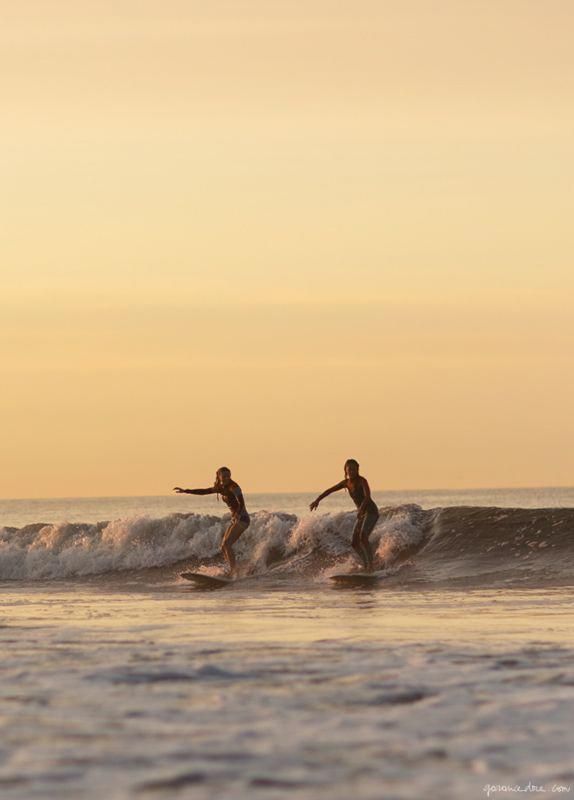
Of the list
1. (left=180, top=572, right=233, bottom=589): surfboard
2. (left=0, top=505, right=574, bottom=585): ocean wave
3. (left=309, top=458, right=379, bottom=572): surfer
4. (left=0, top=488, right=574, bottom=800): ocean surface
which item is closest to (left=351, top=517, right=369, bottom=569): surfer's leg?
(left=309, top=458, right=379, bottom=572): surfer

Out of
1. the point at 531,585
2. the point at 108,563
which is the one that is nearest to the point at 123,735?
the point at 531,585

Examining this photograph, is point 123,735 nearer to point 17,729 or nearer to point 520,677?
point 17,729

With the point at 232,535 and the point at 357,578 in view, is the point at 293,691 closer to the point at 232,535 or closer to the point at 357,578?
the point at 357,578

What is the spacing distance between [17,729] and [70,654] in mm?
3812

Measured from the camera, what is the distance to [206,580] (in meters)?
25.3

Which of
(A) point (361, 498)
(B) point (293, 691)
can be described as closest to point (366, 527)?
(A) point (361, 498)

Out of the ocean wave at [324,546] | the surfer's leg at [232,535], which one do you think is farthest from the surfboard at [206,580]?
the ocean wave at [324,546]

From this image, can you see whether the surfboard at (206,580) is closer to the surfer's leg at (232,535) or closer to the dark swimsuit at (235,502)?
the surfer's leg at (232,535)

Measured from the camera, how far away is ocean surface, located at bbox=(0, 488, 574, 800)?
773cm

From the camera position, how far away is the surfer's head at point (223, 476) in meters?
25.8

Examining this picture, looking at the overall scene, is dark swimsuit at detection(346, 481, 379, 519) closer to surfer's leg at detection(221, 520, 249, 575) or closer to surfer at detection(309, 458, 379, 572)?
surfer at detection(309, 458, 379, 572)

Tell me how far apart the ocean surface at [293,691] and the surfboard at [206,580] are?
163cm

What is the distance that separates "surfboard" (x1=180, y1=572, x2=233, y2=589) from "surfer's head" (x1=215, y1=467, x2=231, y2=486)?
6.02 feet

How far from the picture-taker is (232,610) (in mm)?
18078
